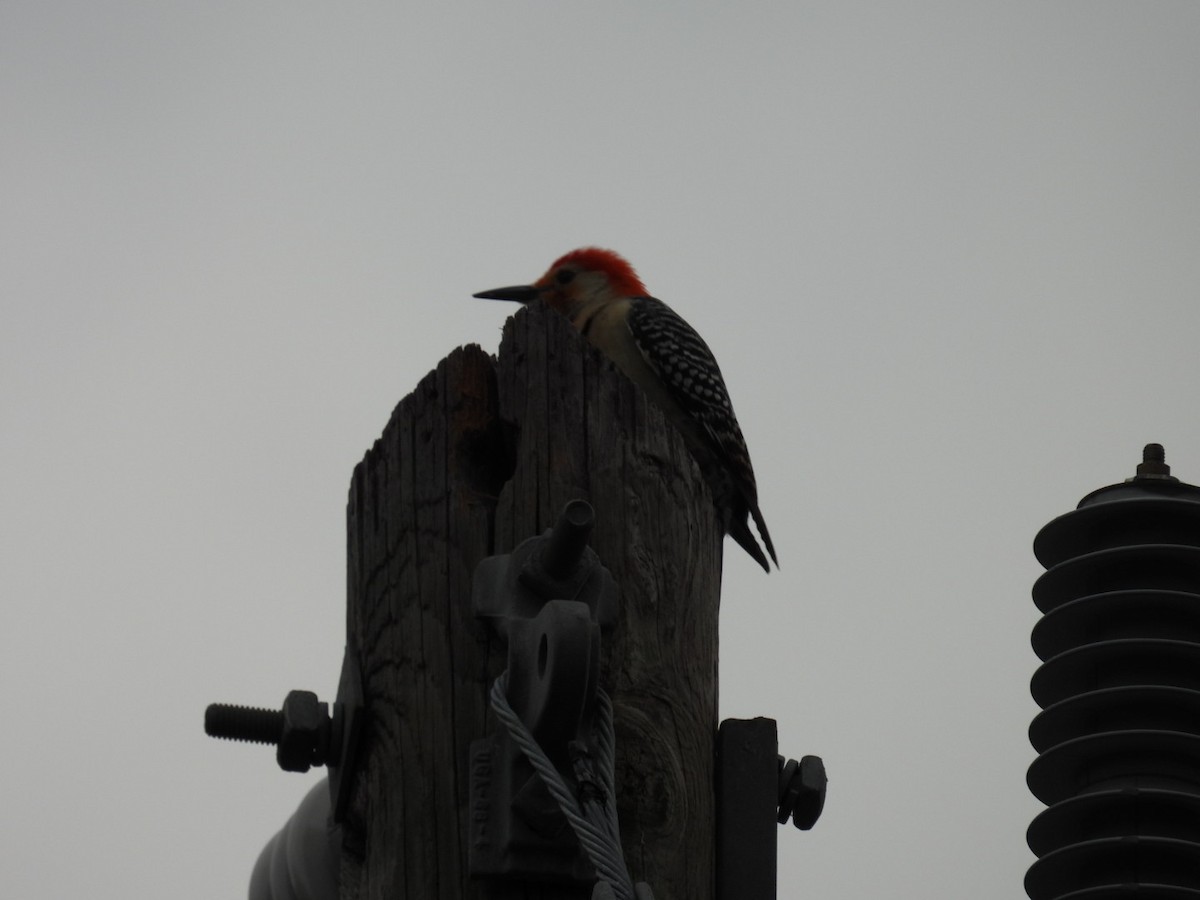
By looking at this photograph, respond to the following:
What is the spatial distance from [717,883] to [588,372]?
810 mm

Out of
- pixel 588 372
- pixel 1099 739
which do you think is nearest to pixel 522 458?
pixel 588 372

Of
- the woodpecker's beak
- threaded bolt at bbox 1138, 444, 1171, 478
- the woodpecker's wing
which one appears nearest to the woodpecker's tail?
the woodpecker's wing

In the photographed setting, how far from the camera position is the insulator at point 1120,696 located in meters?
2.78

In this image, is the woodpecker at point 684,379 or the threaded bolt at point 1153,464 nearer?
the threaded bolt at point 1153,464

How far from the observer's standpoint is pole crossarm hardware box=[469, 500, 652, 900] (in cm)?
194

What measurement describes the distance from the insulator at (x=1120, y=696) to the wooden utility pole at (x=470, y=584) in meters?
0.96

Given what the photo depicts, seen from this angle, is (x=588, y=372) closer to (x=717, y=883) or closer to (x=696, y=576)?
(x=696, y=576)

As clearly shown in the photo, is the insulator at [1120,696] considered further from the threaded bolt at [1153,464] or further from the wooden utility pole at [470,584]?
the wooden utility pole at [470,584]

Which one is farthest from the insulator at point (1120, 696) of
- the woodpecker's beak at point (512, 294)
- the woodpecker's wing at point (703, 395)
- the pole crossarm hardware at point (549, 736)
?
the woodpecker's beak at point (512, 294)

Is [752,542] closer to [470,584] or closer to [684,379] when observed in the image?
[684,379]

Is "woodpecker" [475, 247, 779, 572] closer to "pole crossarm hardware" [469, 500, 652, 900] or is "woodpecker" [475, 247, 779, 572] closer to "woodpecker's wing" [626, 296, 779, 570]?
"woodpecker's wing" [626, 296, 779, 570]

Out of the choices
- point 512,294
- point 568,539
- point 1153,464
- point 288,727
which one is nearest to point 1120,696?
point 1153,464

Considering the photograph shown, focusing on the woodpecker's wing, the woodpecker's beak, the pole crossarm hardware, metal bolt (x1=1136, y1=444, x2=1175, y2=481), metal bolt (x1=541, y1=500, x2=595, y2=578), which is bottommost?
the pole crossarm hardware

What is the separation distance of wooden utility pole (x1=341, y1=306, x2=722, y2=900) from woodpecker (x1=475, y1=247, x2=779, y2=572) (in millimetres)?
3331
